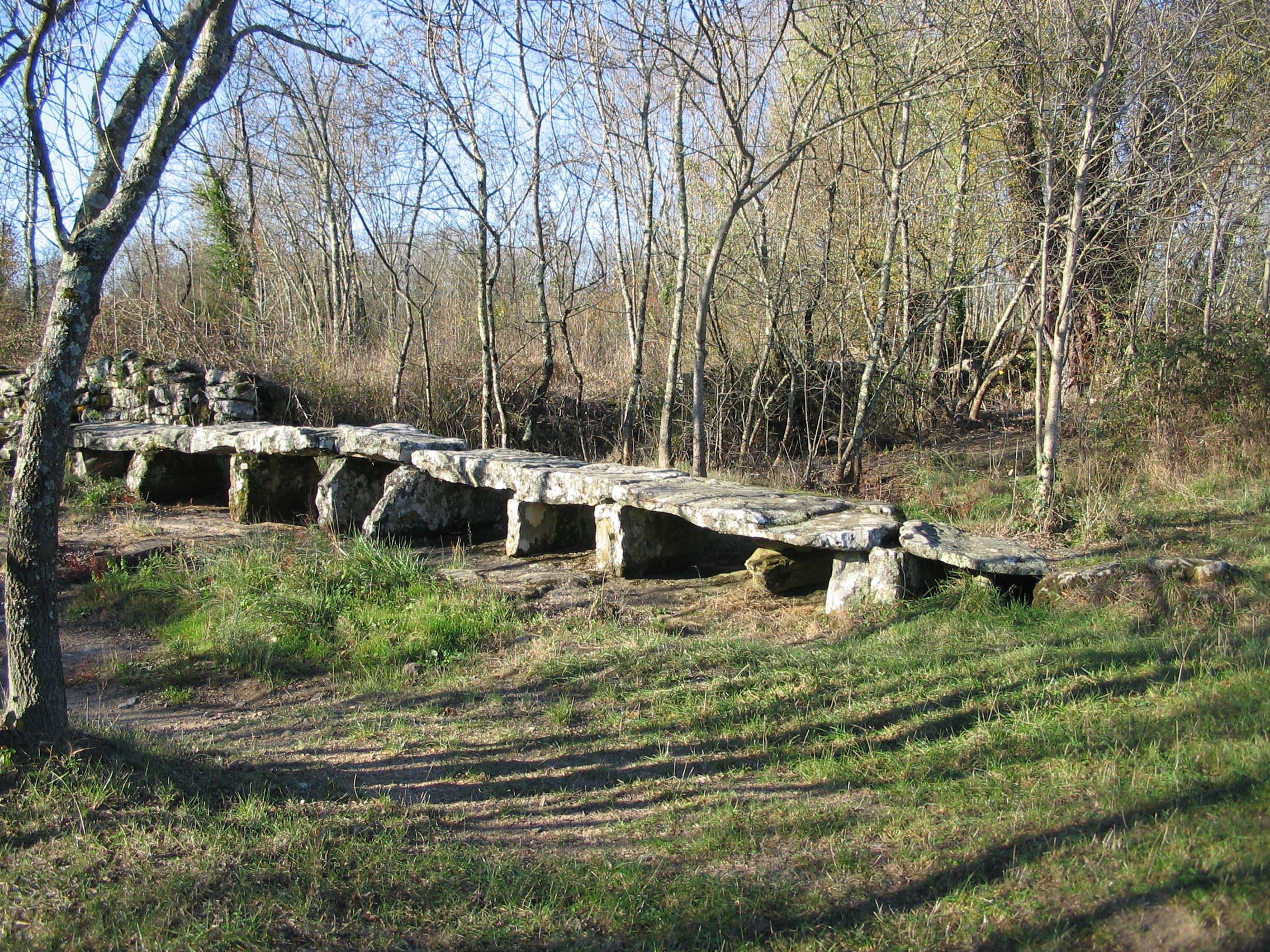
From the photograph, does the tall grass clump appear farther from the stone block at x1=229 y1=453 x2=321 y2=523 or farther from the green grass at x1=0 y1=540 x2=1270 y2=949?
the stone block at x1=229 y1=453 x2=321 y2=523

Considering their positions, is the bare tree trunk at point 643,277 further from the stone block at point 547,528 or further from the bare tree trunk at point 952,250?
the bare tree trunk at point 952,250

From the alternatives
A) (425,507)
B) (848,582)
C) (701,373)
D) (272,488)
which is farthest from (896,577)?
(272,488)

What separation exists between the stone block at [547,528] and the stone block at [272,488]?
8.87ft

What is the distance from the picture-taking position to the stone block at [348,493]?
29.0 ft

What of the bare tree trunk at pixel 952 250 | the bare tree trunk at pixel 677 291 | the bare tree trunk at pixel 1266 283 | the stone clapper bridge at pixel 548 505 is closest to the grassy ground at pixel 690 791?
the stone clapper bridge at pixel 548 505

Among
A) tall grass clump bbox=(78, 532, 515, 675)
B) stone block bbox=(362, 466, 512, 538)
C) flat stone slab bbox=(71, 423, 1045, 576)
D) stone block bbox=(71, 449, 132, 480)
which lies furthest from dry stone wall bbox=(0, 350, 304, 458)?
tall grass clump bbox=(78, 532, 515, 675)

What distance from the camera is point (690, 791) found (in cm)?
405

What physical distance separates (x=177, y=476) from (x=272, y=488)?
1545mm

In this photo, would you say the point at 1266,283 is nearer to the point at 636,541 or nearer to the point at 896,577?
the point at 896,577

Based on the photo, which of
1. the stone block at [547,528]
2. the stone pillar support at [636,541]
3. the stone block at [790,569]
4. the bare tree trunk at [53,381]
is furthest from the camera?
the stone block at [547,528]

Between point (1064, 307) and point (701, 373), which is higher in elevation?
point (1064, 307)

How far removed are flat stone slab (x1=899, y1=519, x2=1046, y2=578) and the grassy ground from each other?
21 cm

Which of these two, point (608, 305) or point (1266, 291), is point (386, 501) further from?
point (1266, 291)

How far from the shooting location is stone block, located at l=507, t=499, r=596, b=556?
792cm
